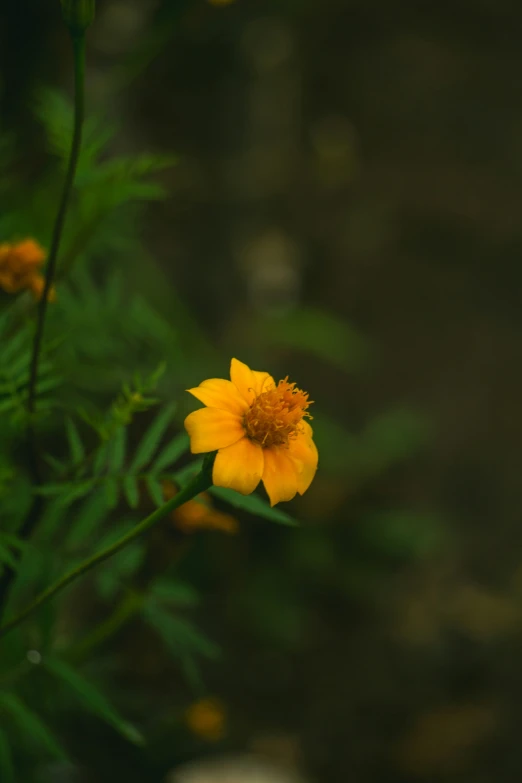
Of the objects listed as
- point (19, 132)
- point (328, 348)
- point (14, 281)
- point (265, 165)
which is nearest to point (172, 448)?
point (14, 281)

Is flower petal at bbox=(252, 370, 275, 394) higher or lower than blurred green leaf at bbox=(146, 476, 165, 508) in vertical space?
higher

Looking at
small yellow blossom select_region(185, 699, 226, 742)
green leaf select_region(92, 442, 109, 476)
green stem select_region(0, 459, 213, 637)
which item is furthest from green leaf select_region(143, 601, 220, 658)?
small yellow blossom select_region(185, 699, 226, 742)

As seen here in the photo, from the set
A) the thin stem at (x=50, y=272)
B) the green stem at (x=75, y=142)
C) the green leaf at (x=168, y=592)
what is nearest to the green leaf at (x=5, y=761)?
the thin stem at (x=50, y=272)

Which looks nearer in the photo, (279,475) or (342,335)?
(279,475)

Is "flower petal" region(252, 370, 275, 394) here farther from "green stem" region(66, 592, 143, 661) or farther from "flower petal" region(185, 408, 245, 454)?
"green stem" region(66, 592, 143, 661)

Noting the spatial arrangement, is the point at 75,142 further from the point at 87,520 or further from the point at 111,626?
the point at 111,626

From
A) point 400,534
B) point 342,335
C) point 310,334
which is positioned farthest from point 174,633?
point 342,335

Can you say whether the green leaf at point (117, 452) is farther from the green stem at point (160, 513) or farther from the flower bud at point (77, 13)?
the flower bud at point (77, 13)

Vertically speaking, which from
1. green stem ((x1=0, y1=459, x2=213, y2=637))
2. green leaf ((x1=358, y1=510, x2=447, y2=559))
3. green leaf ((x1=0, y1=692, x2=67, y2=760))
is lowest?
green leaf ((x1=0, y1=692, x2=67, y2=760))
